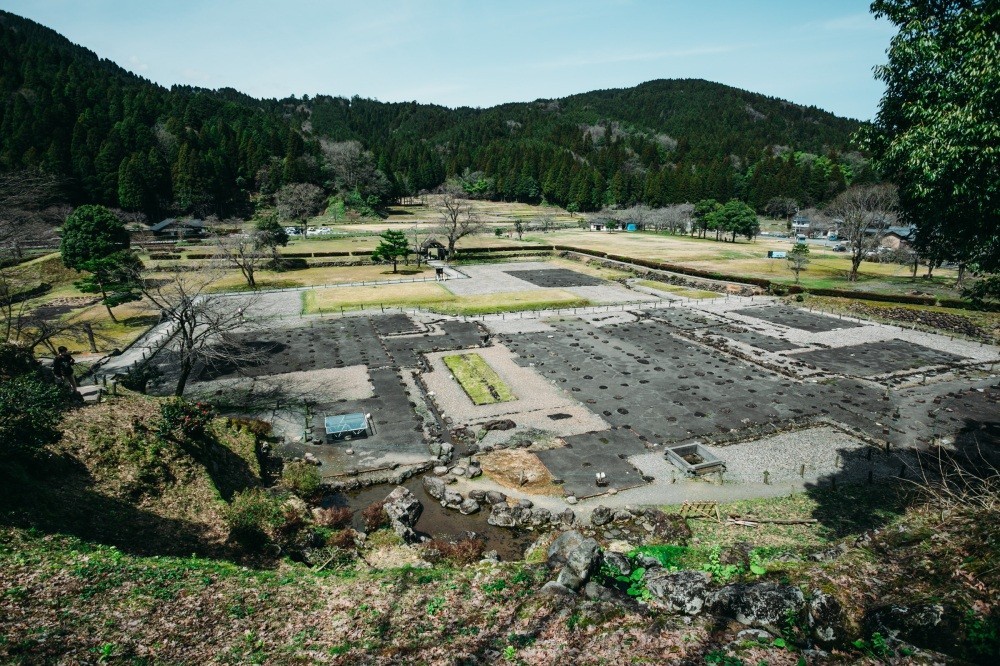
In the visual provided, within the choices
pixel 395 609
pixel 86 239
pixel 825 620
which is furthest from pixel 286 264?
pixel 825 620

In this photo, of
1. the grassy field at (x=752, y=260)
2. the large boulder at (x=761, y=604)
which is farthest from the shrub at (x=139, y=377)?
the grassy field at (x=752, y=260)

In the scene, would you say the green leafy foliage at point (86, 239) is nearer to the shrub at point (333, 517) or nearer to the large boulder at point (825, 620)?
the shrub at point (333, 517)

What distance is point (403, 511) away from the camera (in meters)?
17.7

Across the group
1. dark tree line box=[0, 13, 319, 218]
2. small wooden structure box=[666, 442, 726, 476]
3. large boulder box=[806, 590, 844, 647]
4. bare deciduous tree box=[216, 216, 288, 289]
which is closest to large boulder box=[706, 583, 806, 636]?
large boulder box=[806, 590, 844, 647]

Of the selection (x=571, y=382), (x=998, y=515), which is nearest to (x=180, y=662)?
(x=998, y=515)

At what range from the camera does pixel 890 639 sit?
7422mm

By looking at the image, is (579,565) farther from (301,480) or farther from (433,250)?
(433,250)

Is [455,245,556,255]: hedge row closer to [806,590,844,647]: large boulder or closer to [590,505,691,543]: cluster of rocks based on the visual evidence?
[590,505,691,543]: cluster of rocks

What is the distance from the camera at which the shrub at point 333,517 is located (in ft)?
55.6

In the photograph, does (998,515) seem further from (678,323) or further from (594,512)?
(678,323)

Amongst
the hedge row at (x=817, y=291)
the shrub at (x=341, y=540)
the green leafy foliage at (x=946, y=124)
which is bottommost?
the shrub at (x=341, y=540)

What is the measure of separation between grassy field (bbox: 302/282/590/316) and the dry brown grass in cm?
2440

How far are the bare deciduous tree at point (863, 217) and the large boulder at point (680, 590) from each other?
4310 centimetres

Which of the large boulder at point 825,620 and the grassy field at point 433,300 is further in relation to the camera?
the grassy field at point 433,300
